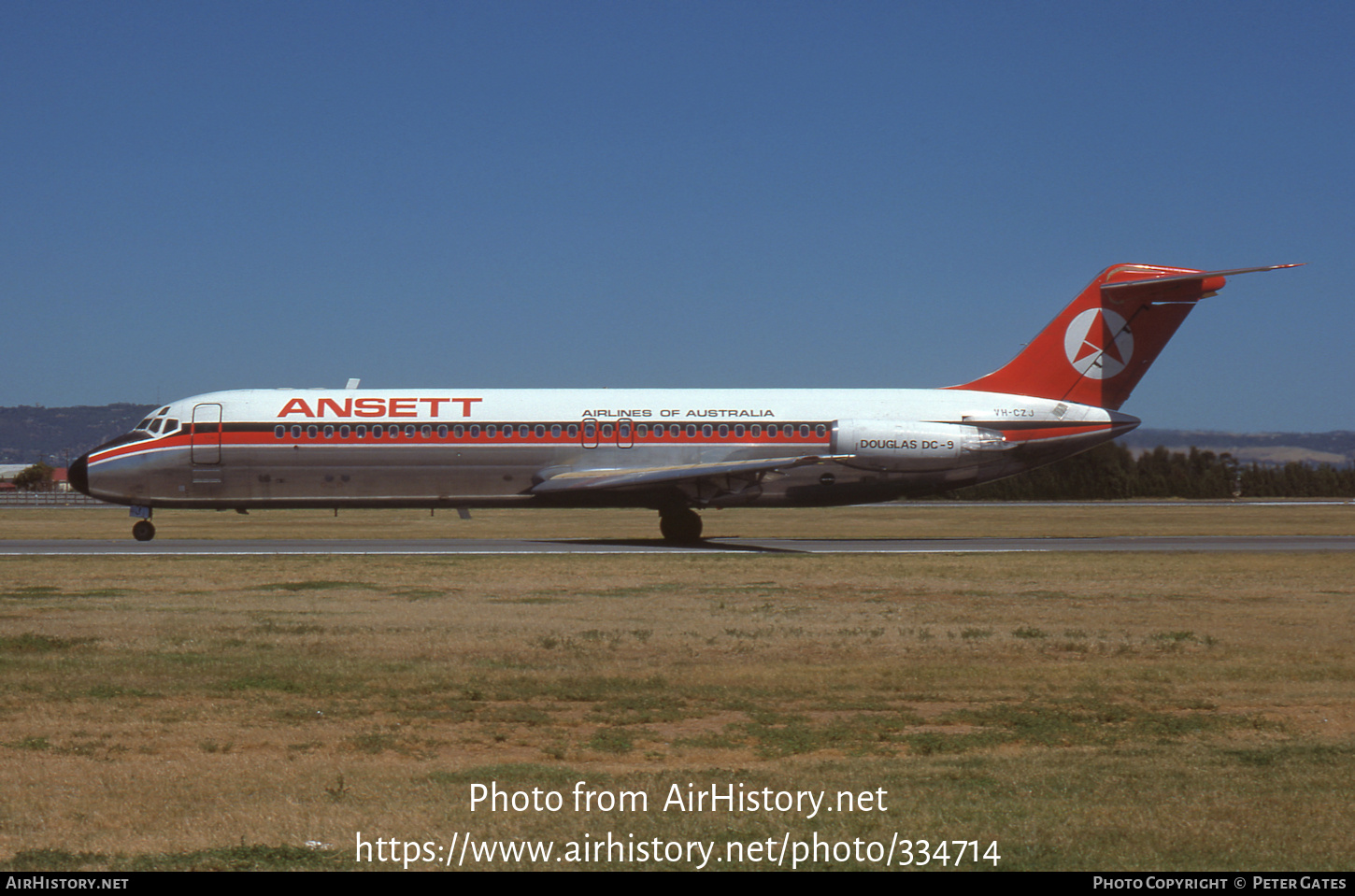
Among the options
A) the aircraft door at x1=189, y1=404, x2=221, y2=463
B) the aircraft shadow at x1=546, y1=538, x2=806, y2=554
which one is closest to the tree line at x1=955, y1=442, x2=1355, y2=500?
the aircraft shadow at x1=546, y1=538, x2=806, y2=554

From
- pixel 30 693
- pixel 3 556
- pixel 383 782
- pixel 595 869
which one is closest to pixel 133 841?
pixel 383 782

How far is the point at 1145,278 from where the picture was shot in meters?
34.7

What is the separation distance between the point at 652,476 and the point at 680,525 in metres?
2.83

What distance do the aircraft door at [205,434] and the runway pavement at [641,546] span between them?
2.59m

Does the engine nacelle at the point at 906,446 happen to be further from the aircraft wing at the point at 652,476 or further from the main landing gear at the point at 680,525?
the main landing gear at the point at 680,525

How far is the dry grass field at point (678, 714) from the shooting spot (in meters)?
7.66

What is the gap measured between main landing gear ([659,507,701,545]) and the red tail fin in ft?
33.1

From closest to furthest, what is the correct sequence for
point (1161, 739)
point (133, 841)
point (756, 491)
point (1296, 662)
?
point (133, 841) < point (1161, 739) < point (1296, 662) < point (756, 491)

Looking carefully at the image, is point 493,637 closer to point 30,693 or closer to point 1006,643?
point 30,693

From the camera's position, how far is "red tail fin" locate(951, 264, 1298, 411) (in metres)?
34.9

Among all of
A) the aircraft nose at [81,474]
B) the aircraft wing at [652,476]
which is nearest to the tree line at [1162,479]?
the aircraft wing at [652,476]

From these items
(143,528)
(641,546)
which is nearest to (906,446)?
(641,546)

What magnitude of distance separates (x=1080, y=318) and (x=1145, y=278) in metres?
2.10
